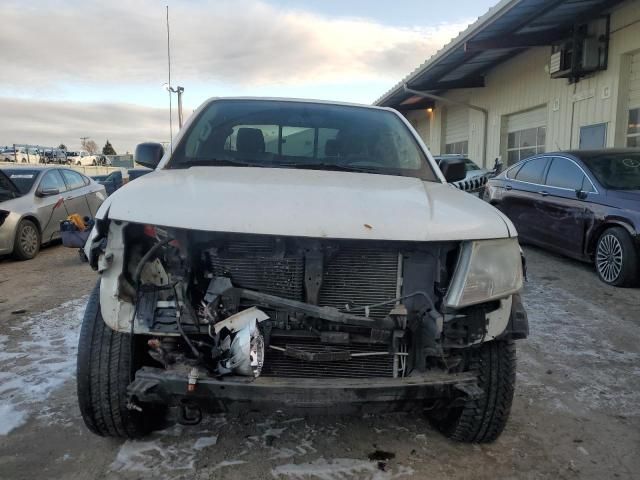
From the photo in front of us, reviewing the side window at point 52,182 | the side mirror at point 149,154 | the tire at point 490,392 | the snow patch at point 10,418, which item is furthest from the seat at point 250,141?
the side window at point 52,182

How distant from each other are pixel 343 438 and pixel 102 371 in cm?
124

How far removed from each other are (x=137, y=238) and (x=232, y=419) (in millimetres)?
1218

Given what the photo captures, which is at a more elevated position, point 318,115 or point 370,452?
point 318,115

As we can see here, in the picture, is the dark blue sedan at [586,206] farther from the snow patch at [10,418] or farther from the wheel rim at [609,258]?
the snow patch at [10,418]

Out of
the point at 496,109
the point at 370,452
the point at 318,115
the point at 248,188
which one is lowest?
the point at 370,452

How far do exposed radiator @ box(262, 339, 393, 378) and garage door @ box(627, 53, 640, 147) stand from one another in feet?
32.8

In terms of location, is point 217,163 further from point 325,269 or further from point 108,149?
point 108,149

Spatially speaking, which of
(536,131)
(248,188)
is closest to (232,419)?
(248,188)

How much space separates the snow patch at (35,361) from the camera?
10.00 ft

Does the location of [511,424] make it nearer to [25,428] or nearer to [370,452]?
[370,452]

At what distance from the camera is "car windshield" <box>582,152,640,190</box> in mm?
6262

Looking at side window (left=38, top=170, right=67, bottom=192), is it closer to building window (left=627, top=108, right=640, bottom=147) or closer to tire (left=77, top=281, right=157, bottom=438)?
tire (left=77, top=281, right=157, bottom=438)

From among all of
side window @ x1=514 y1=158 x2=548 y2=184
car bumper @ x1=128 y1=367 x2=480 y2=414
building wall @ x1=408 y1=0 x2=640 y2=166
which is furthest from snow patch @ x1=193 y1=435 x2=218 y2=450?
building wall @ x1=408 y1=0 x2=640 y2=166

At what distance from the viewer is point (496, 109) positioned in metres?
16.2
